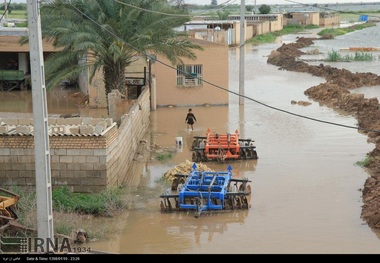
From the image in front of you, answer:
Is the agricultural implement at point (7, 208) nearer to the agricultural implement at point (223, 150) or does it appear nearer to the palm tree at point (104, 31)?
the agricultural implement at point (223, 150)

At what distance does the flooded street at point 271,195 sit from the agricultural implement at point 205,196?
185 millimetres

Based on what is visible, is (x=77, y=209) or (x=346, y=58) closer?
(x=77, y=209)

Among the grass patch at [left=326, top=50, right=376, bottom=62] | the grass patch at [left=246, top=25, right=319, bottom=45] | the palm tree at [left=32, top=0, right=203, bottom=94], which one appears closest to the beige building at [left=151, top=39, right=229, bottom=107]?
the palm tree at [left=32, top=0, right=203, bottom=94]

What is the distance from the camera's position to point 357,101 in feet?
108

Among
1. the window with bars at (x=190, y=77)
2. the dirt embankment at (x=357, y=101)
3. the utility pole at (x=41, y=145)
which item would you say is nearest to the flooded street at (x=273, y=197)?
the dirt embankment at (x=357, y=101)

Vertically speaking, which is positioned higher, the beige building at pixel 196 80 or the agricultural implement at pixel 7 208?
the beige building at pixel 196 80

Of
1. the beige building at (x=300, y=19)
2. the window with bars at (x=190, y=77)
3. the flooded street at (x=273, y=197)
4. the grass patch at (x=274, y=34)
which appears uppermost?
the beige building at (x=300, y=19)

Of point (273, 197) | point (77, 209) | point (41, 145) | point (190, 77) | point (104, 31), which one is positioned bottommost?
point (273, 197)

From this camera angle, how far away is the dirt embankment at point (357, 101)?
16.3 metres

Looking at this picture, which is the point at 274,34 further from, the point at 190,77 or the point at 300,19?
the point at 190,77

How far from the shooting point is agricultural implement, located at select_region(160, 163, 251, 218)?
1573 centimetres

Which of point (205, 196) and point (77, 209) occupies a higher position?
point (205, 196)

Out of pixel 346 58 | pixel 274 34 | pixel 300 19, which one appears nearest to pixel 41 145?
pixel 346 58

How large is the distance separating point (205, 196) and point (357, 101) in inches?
740
